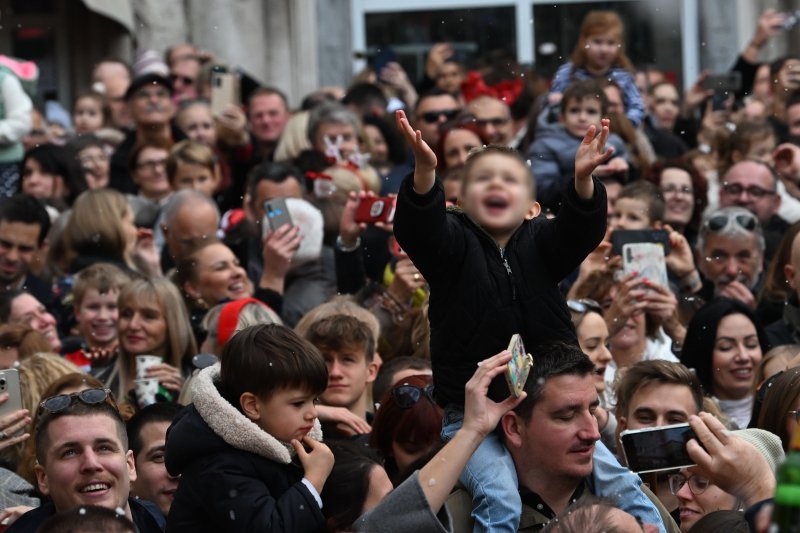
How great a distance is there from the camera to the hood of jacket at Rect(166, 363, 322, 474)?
529cm

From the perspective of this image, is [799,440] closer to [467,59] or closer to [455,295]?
[455,295]

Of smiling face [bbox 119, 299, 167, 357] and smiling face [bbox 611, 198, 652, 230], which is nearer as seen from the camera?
smiling face [bbox 119, 299, 167, 357]

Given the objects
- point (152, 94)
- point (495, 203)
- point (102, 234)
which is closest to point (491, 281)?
point (495, 203)

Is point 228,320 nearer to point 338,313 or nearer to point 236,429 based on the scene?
point 338,313

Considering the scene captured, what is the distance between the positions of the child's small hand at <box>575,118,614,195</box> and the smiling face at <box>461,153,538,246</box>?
0.23m

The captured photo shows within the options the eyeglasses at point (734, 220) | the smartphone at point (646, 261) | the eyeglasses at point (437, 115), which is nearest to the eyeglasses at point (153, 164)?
the eyeglasses at point (437, 115)

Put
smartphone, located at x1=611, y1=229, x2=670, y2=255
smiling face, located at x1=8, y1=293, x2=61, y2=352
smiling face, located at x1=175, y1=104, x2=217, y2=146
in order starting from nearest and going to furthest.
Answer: smartphone, located at x1=611, y1=229, x2=670, y2=255 < smiling face, located at x1=8, y1=293, x2=61, y2=352 < smiling face, located at x1=175, y1=104, x2=217, y2=146

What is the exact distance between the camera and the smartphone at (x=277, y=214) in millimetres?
9086

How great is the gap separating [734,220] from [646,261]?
116cm

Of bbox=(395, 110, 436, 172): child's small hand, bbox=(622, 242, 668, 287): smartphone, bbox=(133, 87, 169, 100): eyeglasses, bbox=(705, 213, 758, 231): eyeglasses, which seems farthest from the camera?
bbox=(133, 87, 169, 100): eyeglasses

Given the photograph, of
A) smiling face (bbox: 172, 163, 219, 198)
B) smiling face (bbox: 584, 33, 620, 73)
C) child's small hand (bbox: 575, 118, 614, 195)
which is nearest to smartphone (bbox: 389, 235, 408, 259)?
smiling face (bbox: 172, 163, 219, 198)

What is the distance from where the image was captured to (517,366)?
5.02 m

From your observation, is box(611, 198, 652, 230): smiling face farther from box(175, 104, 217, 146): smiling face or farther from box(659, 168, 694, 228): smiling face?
box(175, 104, 217, 146): smiling face

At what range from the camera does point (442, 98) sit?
41.2 ft
